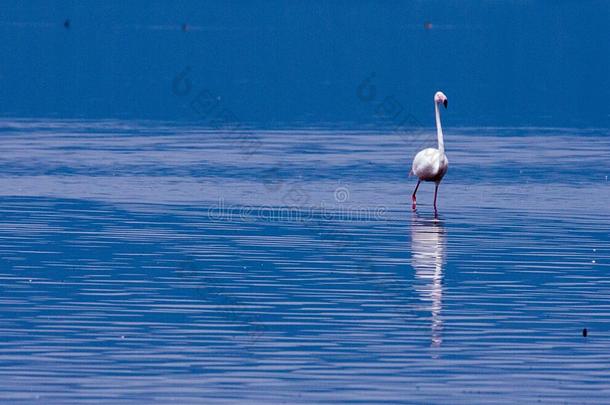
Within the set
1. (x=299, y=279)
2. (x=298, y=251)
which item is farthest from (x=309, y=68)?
(x=299, y=279)

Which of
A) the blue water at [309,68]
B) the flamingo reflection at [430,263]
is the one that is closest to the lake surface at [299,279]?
the flamingo reflection at [430,263]

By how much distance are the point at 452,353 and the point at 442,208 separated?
13.7 m

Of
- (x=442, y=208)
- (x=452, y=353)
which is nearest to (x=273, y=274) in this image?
(x=452, y=353)

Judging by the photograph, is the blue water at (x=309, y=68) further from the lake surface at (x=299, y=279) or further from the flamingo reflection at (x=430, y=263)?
the flamingo reflection at (x=430, y=263)

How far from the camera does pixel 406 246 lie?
86.3 ft

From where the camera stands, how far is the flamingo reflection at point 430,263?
2041 centimetres

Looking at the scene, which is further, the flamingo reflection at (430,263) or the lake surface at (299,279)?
the flamingo reflection at (430,263)

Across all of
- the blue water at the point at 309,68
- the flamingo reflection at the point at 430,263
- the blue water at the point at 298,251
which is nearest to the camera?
the blue water at the point at 298,251

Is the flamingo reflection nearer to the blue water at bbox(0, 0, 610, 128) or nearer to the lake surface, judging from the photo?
the lake surface

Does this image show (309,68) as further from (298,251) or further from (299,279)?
(299,279)

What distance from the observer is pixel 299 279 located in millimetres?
22859

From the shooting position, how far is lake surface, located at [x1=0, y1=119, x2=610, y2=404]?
664 inches

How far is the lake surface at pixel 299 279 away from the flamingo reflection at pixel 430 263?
0.05 meters

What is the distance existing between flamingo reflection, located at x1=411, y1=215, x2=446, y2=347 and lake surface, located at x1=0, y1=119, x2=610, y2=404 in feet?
0.15
